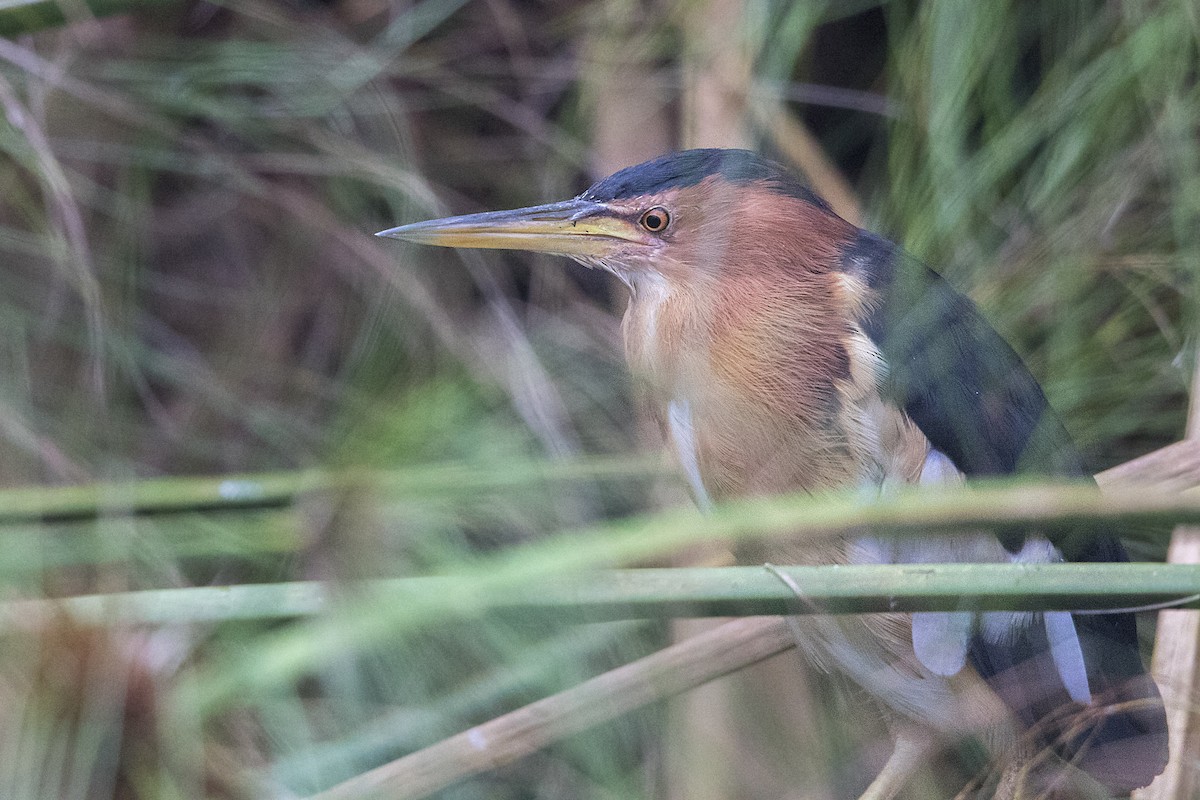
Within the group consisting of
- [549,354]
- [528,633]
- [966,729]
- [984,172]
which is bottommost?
[966,729]

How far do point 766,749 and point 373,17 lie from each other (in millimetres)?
1086

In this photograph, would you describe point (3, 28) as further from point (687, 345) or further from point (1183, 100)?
point (1183, 100)

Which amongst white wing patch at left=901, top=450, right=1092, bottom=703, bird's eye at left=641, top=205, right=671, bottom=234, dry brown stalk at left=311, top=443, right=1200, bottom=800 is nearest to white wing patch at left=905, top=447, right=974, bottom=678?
white wing patch at left=901, top=450, right=1092, bottom=703

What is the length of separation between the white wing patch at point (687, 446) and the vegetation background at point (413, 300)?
0.10 meters

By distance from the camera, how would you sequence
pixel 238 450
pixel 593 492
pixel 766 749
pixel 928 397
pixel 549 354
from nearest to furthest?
pixel 766 749 → pixel 928 397 → pixel 593 492 → pixel 549 354 → pixel 238 450

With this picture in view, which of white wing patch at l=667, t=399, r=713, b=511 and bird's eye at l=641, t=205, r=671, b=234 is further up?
bird's eye at l=641, t=205, r=671, b=234

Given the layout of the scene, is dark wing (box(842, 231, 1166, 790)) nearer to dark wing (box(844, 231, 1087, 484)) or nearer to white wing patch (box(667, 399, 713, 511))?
dark wing (box(844, 231, 1087, 484))

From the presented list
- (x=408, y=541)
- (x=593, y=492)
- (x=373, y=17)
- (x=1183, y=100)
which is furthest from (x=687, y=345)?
(x=373, y=17)

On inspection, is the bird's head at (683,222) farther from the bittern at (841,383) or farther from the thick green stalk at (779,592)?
the thick green stalk at (779,592)

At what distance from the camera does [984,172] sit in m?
0.93

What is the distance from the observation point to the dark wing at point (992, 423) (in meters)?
0.87

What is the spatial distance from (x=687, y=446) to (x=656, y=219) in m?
0.19

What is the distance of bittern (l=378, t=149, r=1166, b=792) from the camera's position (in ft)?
2.86

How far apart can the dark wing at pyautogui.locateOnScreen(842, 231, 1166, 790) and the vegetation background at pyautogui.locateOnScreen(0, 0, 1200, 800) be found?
8cm
